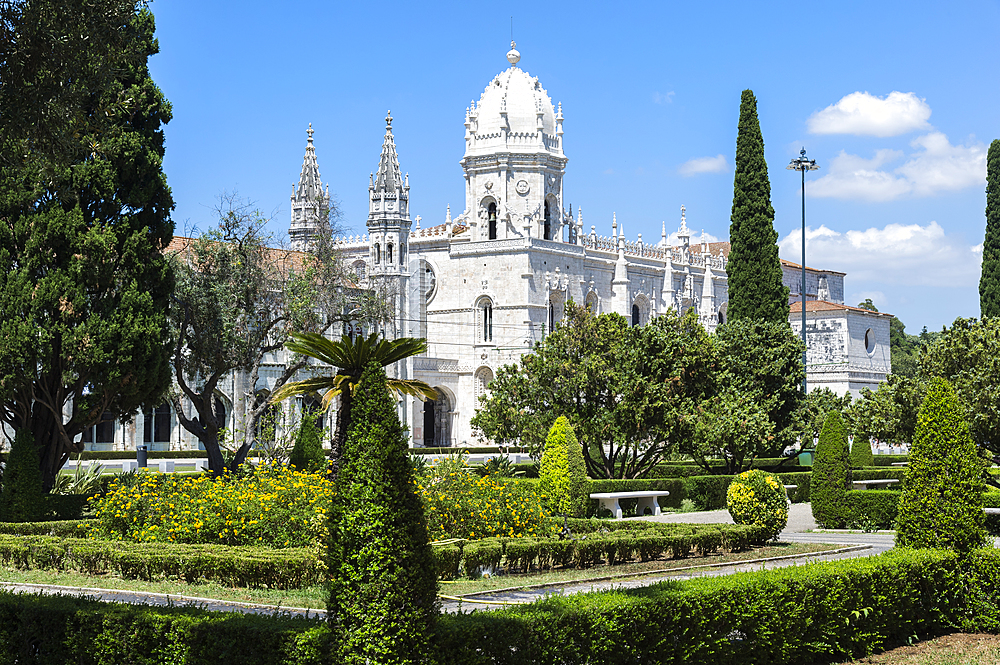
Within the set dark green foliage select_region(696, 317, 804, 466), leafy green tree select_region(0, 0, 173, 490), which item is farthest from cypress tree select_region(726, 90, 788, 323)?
leafy green tree select_region(0, 0, 173, 490)

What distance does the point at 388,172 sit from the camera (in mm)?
58281

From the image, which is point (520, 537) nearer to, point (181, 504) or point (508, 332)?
point (181, 504)

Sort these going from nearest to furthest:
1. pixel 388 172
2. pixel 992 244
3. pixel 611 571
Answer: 1. pixel 611 571
2. pixel 992 244
3. pixel 388 172

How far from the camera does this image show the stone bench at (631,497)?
85.0ft

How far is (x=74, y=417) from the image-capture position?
24234 mm

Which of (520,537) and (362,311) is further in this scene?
(362,311)

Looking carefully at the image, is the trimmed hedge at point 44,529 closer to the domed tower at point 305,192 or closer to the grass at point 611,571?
the grass at point 611,571

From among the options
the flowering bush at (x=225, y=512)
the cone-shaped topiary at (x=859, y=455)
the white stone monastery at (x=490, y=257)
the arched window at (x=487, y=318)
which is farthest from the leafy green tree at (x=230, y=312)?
the arched window at (x=487, y=318)

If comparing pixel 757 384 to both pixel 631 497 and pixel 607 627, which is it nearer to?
pixel 631 497

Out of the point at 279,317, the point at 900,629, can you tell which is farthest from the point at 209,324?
the point at 900,629

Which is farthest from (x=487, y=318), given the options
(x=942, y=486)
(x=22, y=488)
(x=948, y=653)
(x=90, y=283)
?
(x=948, y=653)

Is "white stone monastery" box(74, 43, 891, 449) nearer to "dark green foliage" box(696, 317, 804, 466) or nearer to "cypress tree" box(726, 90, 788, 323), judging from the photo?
"cypress tree" box(726, 90, 788, 323)

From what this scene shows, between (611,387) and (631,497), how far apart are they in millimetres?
4249

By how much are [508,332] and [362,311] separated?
31.4m
